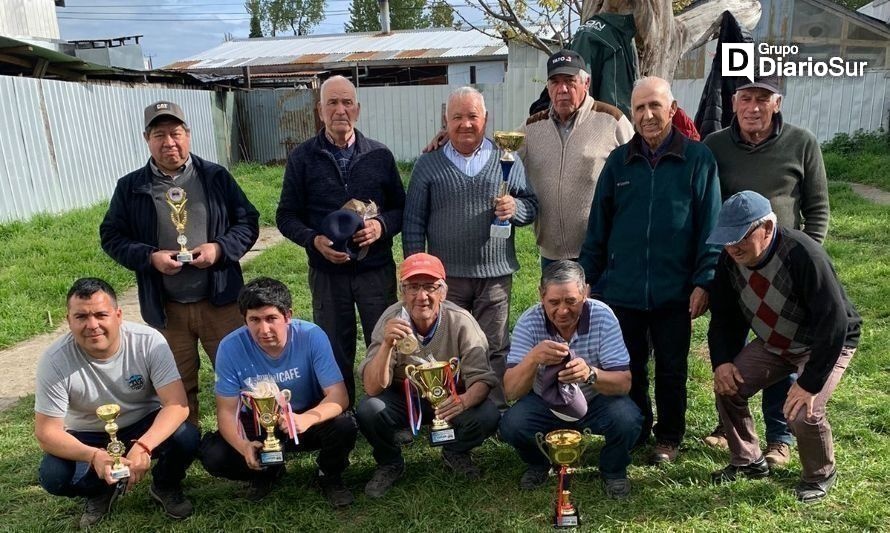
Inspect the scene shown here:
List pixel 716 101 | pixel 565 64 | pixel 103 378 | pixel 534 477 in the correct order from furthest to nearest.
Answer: pixel 716 101 → pixel 565 64 → pixel 534 477 → pixel 103 378

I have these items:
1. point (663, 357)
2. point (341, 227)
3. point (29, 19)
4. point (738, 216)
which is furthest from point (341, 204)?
point (29, 19)

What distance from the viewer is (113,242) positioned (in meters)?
3.66

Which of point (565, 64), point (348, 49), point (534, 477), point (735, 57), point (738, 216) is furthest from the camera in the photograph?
point (348, 49)

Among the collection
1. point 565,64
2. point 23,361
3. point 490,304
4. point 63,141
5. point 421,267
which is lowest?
point 23,361

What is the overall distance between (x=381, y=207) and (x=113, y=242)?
5.01ft

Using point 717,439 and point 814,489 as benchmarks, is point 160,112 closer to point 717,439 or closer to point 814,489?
point 717,439

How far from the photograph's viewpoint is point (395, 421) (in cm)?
344

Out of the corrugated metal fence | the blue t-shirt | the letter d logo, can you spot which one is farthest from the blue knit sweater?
the corrugated metal fence

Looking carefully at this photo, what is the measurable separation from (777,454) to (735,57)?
9.18ft

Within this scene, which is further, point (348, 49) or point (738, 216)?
point (348, 49)

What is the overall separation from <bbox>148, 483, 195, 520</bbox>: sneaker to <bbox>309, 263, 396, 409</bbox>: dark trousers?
1055 mm

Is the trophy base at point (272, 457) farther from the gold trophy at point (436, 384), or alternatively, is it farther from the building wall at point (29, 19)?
the building wall at point (29, 19)

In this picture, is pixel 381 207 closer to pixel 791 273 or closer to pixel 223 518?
pixel 223 518

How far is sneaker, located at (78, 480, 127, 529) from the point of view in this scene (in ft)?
10.6
